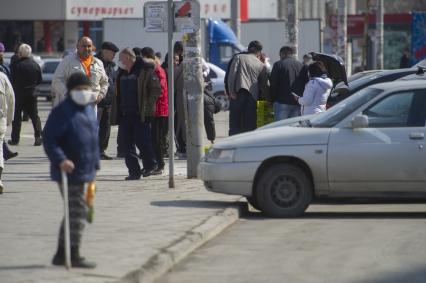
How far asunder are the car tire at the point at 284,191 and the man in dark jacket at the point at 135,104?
3.62 metres

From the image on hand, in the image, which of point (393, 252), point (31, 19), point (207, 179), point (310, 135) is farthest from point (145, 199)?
point (31, 19)

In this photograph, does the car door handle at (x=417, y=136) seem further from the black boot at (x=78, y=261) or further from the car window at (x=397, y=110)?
the black boot at (x=78, y=261)

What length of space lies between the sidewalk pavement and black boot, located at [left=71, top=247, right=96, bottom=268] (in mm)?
80

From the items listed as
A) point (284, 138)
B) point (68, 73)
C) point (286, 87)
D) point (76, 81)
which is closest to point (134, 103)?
point (68, 73)

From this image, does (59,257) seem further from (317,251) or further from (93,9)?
(93,9)

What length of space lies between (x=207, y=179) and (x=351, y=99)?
193 cm

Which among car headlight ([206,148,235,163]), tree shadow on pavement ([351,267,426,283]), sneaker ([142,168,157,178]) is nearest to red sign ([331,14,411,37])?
sneaker ([142,168,157,178])

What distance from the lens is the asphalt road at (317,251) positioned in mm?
10164

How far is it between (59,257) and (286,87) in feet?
32.6

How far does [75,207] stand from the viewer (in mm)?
9930

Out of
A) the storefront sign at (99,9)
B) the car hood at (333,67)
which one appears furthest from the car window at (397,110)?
the storefront sign at (99,9)

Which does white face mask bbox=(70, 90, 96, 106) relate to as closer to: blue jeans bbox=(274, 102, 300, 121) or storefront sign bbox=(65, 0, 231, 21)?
blue jeans bbox=(274, 102, 300, 121)

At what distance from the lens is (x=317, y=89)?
59.0 feet

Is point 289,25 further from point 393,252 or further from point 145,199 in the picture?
point 393,252
